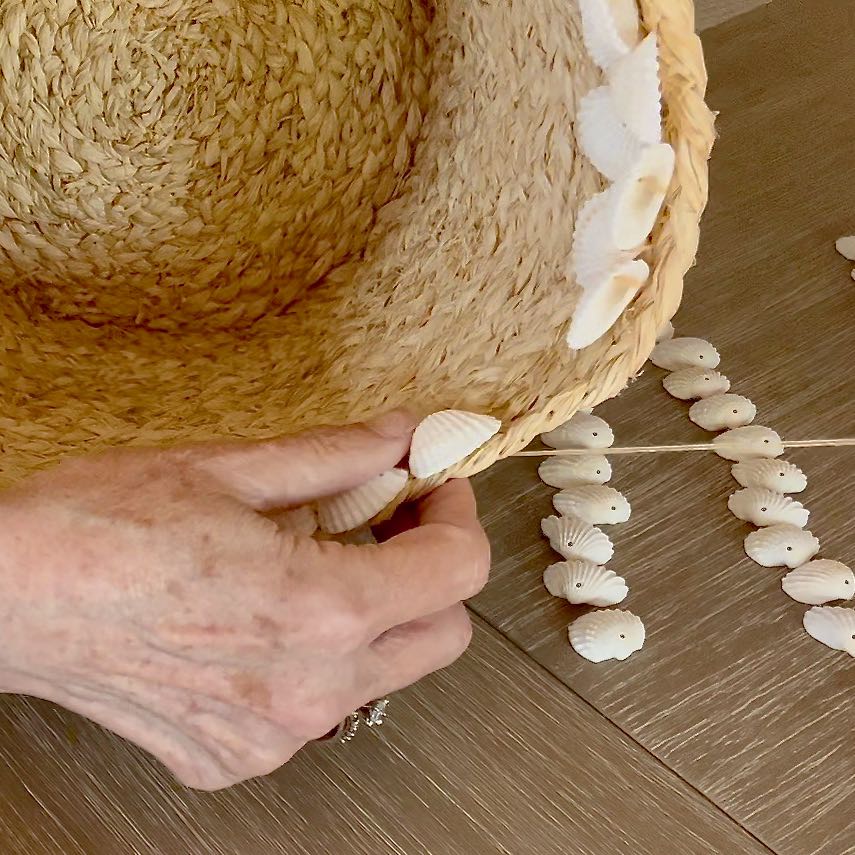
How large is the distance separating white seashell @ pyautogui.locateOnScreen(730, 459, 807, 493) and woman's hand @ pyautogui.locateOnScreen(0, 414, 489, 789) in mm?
258

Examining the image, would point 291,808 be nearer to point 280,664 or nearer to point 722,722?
point 280,664

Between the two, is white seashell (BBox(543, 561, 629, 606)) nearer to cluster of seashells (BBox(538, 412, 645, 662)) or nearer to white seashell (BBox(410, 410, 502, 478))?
cluster of seashells (BBox(538, 412, 645, 662))

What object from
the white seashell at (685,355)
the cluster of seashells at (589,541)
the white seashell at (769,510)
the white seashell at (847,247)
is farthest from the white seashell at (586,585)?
the white seashell at (847,247)

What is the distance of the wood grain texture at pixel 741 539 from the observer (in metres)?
0.55

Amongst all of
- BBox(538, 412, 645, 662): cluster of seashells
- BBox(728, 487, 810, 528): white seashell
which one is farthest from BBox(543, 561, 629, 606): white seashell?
BBox(728, 487, 810, 528): white seashell

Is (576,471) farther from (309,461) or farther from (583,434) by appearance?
(309,461)

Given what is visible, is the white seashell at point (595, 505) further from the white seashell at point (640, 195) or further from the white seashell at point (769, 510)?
the white seashell at point (640, 195)

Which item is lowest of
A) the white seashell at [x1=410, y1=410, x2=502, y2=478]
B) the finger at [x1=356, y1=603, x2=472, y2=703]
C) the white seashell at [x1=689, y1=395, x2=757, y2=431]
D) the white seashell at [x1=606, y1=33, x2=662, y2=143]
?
the white seashell at [x1=689, y1=395, x2=757, y2=431]

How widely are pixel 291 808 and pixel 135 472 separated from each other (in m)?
0.20

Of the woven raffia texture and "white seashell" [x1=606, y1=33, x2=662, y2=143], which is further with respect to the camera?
the woven raffia texture

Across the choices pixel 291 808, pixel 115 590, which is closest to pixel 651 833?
pixel 291 808

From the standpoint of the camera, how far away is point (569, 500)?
67cm

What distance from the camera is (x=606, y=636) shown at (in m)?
0.59

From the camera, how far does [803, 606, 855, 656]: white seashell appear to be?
23.5 inches
